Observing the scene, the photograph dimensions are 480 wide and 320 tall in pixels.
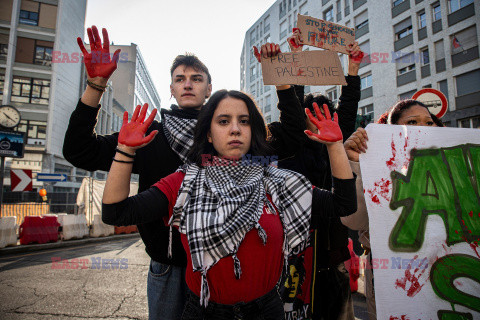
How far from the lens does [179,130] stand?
5.55 ft

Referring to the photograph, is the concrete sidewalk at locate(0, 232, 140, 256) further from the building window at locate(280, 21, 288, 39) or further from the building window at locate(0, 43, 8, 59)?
the building window at locate(280, 21, 288, 39)

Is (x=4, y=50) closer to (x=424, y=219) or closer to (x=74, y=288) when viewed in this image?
(x=74, y=288)

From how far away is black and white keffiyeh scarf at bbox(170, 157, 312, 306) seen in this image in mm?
1155

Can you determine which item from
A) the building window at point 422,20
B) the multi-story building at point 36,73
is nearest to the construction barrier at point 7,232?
the multi-story building at point 36,73

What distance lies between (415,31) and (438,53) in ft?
7.59

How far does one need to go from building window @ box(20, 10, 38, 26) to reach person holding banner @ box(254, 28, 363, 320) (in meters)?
28.6

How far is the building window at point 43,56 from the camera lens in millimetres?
22578

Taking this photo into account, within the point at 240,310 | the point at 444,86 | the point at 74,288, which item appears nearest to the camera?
the point at 240,310

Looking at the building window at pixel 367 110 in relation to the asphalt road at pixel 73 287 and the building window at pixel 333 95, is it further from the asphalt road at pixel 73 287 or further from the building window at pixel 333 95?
the asphalt road at pixel 73 287

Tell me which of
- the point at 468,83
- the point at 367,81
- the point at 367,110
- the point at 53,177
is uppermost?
the point at 367,81

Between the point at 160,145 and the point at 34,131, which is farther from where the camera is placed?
the point at 34,131

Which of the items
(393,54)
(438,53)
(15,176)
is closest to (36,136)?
(15,176)

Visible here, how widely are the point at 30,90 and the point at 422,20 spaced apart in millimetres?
28958

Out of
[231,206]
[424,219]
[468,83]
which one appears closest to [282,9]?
[468,83]
